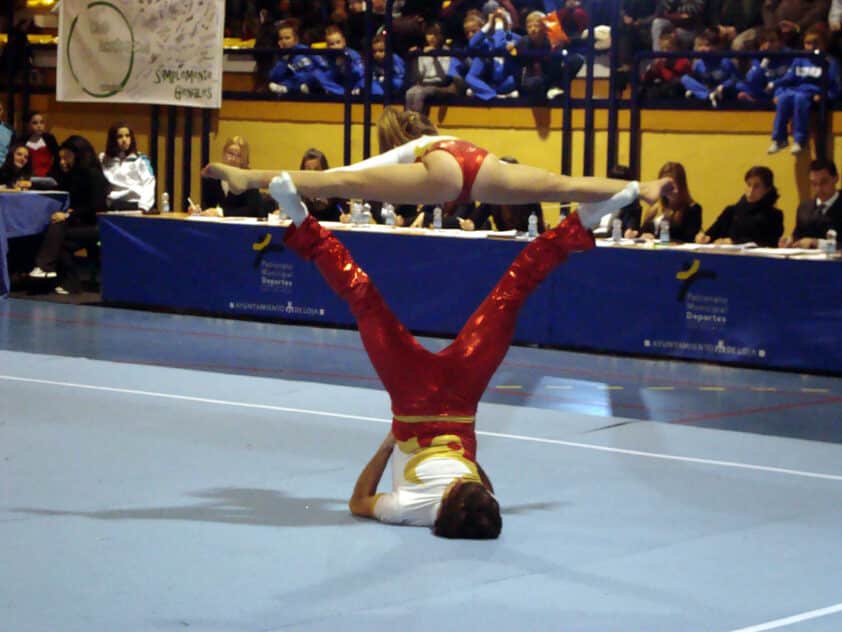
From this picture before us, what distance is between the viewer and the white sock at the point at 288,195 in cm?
544

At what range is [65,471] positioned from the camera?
6.07 metres

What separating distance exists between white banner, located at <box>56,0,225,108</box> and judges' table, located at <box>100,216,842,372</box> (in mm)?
1376

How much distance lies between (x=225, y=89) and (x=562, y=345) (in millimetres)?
5514

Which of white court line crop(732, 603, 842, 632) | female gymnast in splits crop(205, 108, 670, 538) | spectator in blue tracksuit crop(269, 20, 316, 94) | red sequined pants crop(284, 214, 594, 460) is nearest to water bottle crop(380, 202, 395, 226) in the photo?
spectator in blue tracksuit crop(269, 20, 316, 94)

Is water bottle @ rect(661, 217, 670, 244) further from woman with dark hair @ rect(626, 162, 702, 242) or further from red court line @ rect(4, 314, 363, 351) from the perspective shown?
red court line @ rect(4, 314, 363, 351)

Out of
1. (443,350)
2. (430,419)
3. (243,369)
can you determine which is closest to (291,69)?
(243,369)

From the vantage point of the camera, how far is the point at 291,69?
1310cm

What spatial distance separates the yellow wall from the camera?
37.0 ft

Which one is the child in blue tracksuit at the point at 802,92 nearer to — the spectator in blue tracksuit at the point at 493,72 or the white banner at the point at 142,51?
the spectator in blue tracksuit at the point at 493,72

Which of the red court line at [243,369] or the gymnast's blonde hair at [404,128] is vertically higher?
the gymnast's blonde hair at [404,128]

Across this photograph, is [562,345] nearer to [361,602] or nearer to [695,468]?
[695,468]

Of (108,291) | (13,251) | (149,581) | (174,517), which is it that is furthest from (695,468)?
(13,251)

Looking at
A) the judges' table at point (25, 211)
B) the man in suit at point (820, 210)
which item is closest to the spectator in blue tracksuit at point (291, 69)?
the judges' table at point (25, 211)

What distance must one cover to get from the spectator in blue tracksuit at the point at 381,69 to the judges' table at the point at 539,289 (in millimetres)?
2271
